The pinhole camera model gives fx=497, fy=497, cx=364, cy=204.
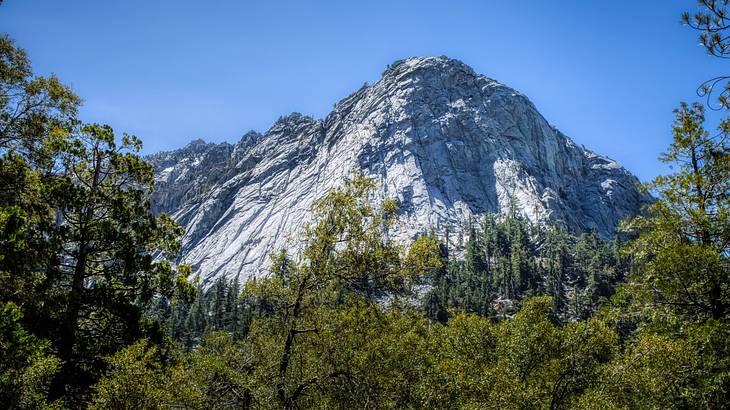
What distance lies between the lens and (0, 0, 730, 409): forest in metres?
14.2

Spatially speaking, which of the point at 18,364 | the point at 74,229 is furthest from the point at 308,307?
the point at 74,229

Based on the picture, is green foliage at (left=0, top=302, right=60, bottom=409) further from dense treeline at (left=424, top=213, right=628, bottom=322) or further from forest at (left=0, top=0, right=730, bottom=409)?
dense treeline at (left=424, top=213, right=628, bottom=322)

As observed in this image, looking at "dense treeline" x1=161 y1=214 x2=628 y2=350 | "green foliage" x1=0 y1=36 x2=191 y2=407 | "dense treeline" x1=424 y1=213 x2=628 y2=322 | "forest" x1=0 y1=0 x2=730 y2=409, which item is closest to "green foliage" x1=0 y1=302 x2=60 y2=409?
"forest" x1=0 y1=0 x2=730 y2=409

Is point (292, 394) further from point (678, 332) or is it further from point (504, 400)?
point (678, 332)

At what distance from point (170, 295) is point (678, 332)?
60.1 ft

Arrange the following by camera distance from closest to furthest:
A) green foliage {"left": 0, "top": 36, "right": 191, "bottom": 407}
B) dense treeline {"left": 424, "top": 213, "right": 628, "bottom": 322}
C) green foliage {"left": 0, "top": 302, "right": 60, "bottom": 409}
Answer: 1. green foliage {"left": 0, "top": 302, "right": 60, "bottom": 409}
2. green foliage {"left": 0, "top": 36, "right": 191, "bottom": 407}
3. dense treeline {"left": 424, "top": 213, "right": 628, "bottom": 322}

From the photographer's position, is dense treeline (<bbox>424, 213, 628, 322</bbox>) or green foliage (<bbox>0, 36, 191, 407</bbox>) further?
dense treeline (<bbox>424, 213, 628, 322</bbox>)

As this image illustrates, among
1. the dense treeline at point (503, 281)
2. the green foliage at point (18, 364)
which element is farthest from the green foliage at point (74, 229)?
the dense treeline at point (503, 281)

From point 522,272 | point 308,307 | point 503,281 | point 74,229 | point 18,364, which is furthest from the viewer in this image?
point 503,281

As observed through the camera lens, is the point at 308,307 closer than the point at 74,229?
Yes

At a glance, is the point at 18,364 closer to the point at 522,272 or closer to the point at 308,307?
the point at 308,307

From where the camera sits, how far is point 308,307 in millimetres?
15445

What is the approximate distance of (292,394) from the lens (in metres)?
14.4

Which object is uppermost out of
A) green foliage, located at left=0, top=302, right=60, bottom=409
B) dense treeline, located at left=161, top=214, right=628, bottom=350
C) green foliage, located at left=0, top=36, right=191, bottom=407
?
dense treeline, located at left=161, top=214, right=628, bottom=350
